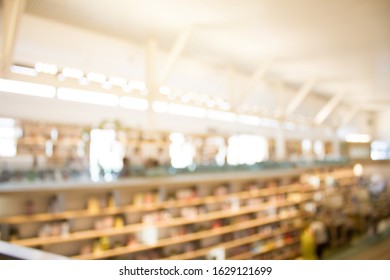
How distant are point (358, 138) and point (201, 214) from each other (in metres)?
6.01

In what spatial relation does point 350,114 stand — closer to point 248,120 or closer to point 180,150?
point 248,120

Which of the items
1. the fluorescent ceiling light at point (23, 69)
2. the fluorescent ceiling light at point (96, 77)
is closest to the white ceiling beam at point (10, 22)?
the fluorescent ceiling light at point (23, 69)

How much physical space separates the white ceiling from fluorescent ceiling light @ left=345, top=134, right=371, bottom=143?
148 cm

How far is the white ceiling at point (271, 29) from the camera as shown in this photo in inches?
179

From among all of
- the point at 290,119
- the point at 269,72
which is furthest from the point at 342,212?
the point at 269,72

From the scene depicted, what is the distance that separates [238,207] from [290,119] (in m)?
4.91

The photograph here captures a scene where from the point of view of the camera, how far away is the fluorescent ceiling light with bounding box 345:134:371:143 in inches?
325

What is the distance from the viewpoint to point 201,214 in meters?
5.87

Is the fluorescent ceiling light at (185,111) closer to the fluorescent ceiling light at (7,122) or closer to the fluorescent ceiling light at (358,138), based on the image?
the fluorescent ceiling light at (7,122)

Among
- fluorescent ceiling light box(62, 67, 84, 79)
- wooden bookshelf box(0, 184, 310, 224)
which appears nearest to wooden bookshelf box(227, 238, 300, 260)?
wooden bookshelf box(0, 184, 310, 224)

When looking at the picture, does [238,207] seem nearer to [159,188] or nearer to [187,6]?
[159,188]

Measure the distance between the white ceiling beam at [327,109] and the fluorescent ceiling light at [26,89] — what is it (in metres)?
6.62

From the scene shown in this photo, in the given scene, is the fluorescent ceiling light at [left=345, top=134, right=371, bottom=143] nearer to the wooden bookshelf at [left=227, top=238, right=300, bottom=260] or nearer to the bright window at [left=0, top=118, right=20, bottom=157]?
the wooden bookshelf at [left=227, top=238, right=300, bottom=260]

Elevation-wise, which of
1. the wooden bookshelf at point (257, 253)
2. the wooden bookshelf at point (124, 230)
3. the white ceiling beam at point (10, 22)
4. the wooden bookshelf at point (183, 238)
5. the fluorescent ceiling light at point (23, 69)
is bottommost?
the wooden bookshelf at point (257, 253)
